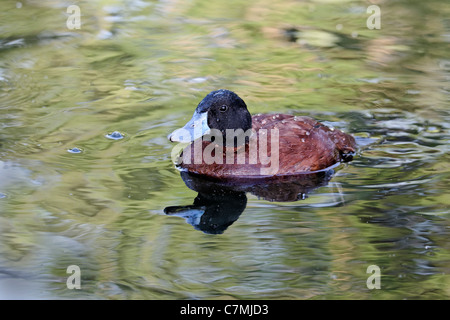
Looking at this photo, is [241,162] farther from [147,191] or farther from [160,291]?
[160,291]

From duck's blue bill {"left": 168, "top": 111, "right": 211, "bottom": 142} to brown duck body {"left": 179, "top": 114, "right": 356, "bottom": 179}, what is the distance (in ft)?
0.81

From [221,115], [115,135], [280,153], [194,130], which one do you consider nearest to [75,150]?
[115,135]

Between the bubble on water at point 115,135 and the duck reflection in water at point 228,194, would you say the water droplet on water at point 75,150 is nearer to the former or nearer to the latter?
the bubble on water at point 115,135

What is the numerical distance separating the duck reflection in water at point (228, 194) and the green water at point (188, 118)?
111 millimetres

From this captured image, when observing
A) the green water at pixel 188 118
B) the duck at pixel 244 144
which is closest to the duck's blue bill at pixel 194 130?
the duck at pixel 244 144

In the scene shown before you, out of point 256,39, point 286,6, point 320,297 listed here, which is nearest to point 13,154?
point 320,297

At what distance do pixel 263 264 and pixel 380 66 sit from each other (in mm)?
5206

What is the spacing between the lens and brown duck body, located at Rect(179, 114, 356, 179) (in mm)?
7070

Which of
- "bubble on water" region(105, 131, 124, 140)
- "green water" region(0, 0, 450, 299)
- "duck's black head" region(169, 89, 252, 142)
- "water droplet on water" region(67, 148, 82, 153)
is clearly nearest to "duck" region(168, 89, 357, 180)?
"duck's black head" region(169, 89, 252, 142)

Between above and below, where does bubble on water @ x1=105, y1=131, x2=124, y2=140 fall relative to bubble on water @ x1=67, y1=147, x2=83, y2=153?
above

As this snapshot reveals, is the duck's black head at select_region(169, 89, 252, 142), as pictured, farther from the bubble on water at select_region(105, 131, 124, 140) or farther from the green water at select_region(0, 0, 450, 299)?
the bubble on water at select_region(105, 131, 124, 140)

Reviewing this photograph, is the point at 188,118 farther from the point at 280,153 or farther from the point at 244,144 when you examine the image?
the point at 280,153

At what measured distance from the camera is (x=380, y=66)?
997 cm

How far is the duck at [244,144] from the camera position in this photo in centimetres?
707
